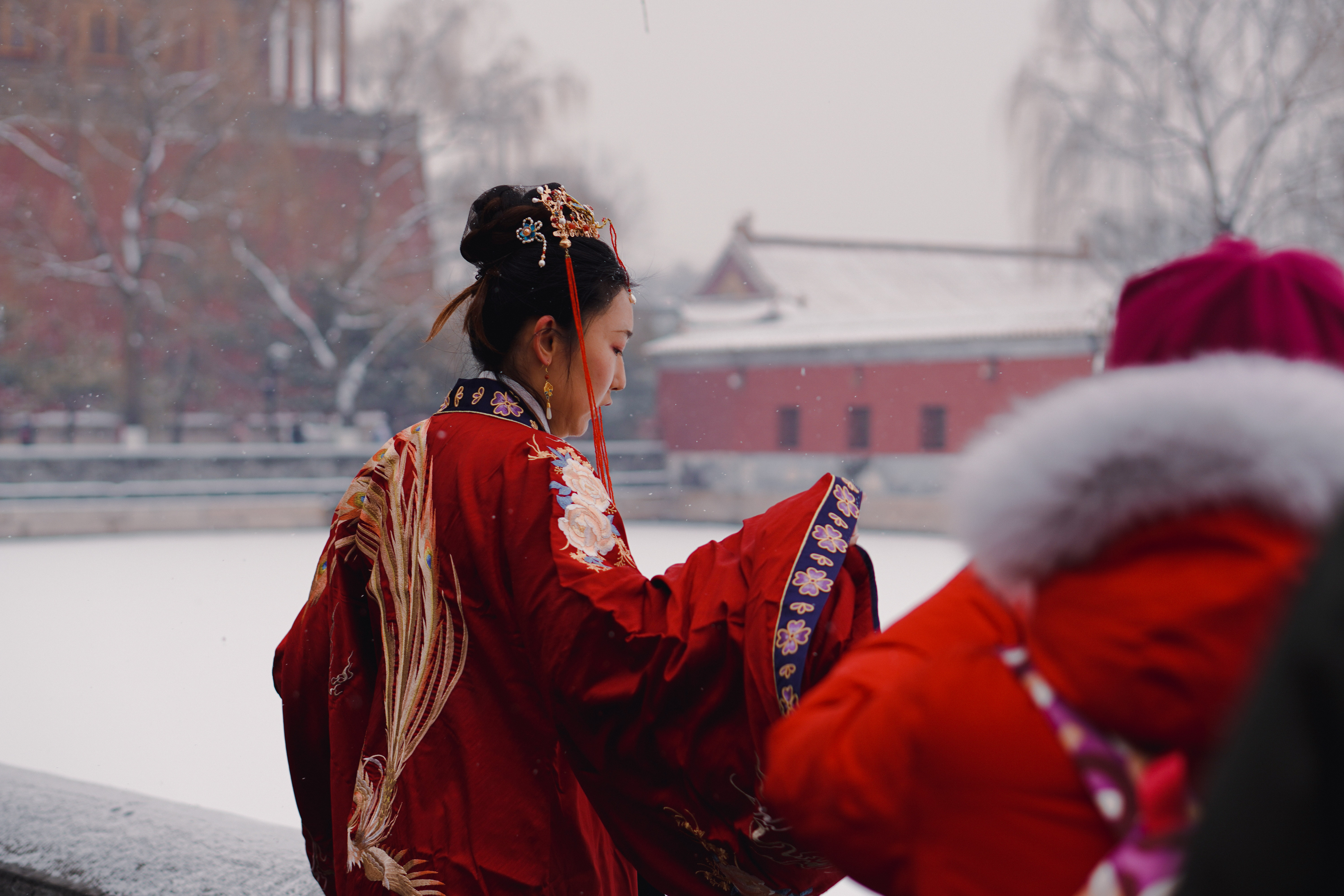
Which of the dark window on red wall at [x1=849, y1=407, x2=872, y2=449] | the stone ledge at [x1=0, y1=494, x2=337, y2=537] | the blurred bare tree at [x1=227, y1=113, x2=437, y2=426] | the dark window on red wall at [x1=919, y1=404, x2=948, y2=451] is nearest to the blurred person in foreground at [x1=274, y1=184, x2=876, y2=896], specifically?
the dark window on red wall at [x1=919, y1=404, x2=948, y2=451]

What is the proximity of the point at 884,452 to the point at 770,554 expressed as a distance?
8771 mm

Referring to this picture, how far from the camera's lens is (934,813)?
51 cm

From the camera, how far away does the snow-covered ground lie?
3.03m

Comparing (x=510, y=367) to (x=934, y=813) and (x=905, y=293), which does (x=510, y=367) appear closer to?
(x=934, y=813)

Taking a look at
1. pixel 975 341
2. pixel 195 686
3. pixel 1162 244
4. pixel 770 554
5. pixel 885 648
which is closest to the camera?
pixel 885 648

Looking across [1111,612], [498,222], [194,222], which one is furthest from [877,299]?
[1111,612]

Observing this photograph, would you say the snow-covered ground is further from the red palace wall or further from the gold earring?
the red palace wall

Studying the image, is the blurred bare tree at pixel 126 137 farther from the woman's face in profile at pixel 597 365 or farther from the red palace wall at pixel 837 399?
the woman's face in profile at pixel 597 365

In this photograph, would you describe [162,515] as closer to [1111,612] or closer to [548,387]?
[548,387]

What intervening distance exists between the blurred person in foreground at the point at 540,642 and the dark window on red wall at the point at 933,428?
8.50 metres

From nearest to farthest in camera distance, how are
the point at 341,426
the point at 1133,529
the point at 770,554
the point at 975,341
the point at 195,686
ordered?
the point at 1133,529
the point at 770,554
the point at 195,686
the point at 975,341
the point at 341,426

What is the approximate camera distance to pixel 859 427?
397 inches

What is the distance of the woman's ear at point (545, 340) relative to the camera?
3.83ft

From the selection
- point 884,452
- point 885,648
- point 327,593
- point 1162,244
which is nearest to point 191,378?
point 884,452
